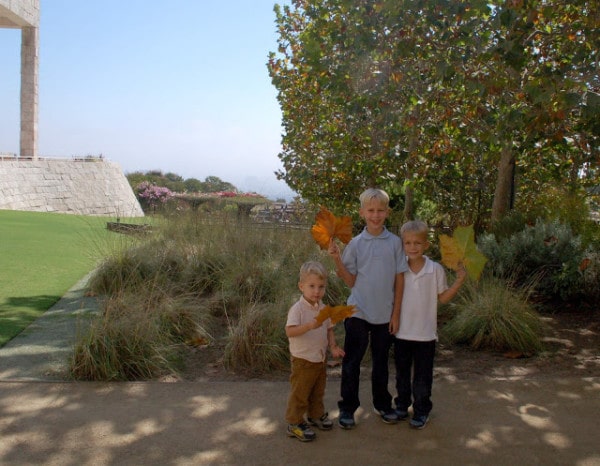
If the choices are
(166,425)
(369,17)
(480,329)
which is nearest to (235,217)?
(369,17)

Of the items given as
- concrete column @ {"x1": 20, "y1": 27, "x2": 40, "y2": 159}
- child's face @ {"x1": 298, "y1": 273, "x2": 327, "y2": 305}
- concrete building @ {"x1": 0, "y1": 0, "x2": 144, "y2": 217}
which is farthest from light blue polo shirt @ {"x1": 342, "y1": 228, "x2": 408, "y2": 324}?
concrete column @ {"x1": 20, "y1": 27, "x2": 40, "y2": 159}

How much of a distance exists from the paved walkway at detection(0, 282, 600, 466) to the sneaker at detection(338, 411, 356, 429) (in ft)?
0.15

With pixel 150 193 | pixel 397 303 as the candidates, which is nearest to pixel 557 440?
pixel 397 303

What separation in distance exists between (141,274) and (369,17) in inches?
163

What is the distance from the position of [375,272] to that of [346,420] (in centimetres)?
94

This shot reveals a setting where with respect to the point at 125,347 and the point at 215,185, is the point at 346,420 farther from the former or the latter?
the point at 215,185

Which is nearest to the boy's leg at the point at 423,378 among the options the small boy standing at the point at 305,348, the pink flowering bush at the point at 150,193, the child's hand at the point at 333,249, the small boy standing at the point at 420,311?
the small boy standing at the point at 420,311

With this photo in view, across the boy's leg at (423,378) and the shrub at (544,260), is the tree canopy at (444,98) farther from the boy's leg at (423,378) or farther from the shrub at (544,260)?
the boy's leg at (423,378)

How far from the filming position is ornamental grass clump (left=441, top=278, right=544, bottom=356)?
5.85 metres

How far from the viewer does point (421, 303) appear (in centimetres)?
402

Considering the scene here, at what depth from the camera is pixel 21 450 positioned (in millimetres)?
3578

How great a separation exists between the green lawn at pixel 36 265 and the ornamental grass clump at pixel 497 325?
4267mm

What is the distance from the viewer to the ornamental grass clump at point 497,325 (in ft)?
19.2

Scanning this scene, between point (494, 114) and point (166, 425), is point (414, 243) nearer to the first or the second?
point (166, 425)
